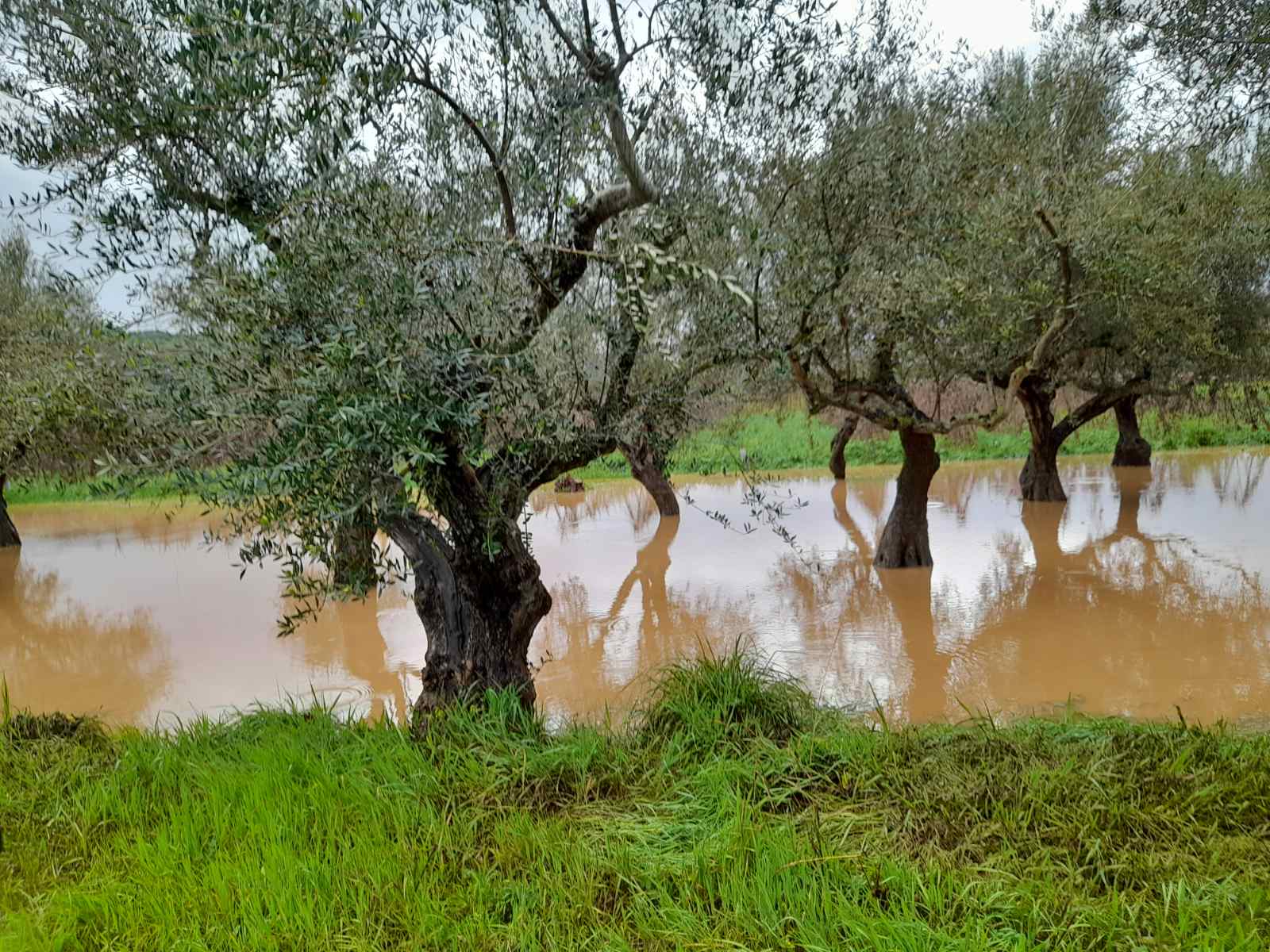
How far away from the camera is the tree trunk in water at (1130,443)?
80.7 feet

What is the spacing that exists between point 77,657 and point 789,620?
8.85 metres

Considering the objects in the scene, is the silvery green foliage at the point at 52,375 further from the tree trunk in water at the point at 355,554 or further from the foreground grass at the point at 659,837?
the foreground grass at the point at 659,837

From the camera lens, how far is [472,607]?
584cm

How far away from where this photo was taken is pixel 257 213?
4.82 metres

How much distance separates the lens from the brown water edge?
8.09 meters

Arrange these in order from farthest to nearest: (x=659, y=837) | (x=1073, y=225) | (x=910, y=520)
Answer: (x=910, y=520), (x=1073, y=225), (x=659, y=837)

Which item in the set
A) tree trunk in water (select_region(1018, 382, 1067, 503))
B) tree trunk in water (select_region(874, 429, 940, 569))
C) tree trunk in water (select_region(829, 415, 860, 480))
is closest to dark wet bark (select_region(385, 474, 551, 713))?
tree trunk in water (select_region(874, 429, 940, 569))

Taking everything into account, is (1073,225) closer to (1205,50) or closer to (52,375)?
(1205,50)

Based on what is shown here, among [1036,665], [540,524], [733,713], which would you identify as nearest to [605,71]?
[733,713]

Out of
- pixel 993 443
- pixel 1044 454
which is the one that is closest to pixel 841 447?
pixel 1044 454

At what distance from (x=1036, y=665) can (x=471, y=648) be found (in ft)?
18.9

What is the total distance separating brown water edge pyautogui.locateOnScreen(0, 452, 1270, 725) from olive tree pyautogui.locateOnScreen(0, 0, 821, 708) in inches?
88.1

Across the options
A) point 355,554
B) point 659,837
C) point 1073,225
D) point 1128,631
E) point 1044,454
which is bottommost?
point 1128,631

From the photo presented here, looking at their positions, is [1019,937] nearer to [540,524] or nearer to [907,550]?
[907,550]
